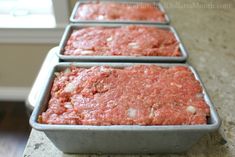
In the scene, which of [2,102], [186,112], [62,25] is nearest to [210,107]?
[186,112]

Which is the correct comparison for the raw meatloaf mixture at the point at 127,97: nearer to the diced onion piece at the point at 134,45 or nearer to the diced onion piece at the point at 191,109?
the diced onion piece at the point at 191,109

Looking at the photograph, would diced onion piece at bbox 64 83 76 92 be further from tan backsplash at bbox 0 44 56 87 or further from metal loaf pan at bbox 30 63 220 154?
tan backsplash at bbox 0 44 56 87

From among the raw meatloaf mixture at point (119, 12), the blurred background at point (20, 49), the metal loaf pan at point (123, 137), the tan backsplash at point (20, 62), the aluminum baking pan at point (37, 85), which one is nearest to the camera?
the metal loaf pan at point (123, 137)

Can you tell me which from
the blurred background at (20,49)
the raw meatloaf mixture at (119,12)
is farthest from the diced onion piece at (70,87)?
the blurred background at (20,49)

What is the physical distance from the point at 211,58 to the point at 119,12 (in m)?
0.49

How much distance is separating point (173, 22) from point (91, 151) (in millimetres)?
932

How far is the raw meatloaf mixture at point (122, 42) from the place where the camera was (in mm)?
924

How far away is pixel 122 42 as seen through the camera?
0.99m

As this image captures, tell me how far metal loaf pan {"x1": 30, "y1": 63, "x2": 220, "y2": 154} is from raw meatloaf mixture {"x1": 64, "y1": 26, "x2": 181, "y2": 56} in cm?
35

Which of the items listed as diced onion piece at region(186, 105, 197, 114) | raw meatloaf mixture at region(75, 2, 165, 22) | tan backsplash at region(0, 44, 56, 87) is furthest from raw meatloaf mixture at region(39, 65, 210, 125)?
tan backsplash at region(0, 44, 56, 87)

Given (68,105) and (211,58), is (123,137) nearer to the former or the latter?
(68,105)

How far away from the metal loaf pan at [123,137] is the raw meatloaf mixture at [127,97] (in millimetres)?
45

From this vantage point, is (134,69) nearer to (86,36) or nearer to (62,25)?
(86,36)

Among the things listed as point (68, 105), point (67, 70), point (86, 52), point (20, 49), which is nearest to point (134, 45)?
point (86, 52)
